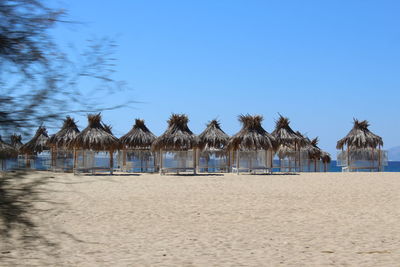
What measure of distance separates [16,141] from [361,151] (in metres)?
30.4

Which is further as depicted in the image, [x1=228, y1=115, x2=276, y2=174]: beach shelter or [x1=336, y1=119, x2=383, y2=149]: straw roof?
[x1=336, y1=119, x2=383, y2=149]: straw roof

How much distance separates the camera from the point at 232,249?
6.97 m

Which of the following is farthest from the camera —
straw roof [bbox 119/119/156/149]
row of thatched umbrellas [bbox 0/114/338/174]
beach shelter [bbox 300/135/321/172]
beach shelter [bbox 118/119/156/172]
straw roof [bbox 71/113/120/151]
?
beach shelter [bbox 300/135/321/172]

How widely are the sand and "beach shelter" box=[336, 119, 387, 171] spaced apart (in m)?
18.0

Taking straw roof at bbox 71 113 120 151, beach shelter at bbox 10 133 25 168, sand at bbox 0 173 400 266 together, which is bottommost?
sand at bbox 0 173 400 266

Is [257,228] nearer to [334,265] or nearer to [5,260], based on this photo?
[334,265]

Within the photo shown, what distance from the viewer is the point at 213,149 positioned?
31.7 m

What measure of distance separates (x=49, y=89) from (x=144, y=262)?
359 centimetres

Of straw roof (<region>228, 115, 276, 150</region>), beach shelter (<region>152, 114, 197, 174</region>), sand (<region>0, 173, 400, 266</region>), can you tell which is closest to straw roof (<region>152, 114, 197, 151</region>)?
beach shelter (<region>152, 114, 197, 174</region>)

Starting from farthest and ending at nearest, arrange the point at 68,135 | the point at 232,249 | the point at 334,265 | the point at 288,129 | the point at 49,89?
the point at 288,129 < the point at 68,135 < the point at 232,249 < the point at 334,265 < the point at 49,89

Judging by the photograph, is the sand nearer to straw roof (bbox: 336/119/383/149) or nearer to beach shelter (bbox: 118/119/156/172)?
beach shelter (bbox: 118/119/156/172)

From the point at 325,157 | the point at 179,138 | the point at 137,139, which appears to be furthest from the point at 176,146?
the point at 325,157

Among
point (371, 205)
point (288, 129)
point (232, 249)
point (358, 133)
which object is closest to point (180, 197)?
point (371, 205)

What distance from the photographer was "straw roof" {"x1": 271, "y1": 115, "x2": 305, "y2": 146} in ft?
102
